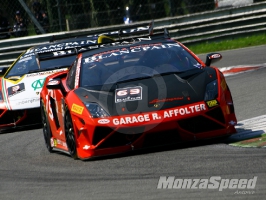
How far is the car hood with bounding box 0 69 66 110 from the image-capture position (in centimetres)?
1047

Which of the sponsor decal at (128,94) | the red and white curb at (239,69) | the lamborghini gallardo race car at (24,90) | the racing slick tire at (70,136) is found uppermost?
the sponsor decal at (128,94)

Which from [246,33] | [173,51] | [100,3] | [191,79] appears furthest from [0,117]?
[246,33]

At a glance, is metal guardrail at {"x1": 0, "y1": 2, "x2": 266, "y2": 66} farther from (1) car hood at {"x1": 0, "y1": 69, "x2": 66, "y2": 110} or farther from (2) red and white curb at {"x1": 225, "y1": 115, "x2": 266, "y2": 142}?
(2) red and white curb at {"x1": 225, "y1": 115, "x2": 266, "y2": 142}

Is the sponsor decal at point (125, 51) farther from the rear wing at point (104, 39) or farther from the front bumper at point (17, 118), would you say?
the front bumper at point (17, 118)

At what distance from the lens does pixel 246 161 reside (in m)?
5.83

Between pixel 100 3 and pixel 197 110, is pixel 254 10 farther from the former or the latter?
pixel 197 110

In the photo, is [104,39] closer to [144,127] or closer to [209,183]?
[144,127]

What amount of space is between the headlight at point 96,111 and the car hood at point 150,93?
0.12 feet

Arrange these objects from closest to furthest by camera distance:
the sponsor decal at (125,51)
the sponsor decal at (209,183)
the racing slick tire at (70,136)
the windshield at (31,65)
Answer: the sponsor decal at (209,183) → the racing slick tire at (70,136) → the sponsor decal at (125,51) → the windshield at (31,65)

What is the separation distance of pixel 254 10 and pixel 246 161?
12.6m

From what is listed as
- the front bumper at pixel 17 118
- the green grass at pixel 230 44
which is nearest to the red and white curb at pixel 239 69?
the green grass at pixel 230 44

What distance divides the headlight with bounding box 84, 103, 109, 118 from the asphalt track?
459 millimetres

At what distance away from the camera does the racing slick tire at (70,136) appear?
7127mm

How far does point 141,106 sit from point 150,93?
0.22 metres
